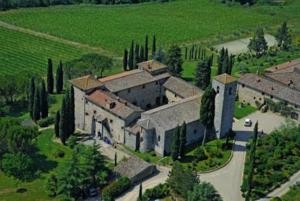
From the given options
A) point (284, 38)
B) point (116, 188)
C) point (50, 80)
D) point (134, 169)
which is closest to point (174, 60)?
point (50, 80)

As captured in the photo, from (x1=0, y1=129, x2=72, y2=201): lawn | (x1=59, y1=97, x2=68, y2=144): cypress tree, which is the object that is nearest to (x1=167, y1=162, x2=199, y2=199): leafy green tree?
(x1=0, y1=129, x2=72, y2=201): lawn

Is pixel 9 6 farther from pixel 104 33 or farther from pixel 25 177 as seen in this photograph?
pixel 25 177

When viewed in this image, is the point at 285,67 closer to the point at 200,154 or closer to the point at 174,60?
the point at 174,60

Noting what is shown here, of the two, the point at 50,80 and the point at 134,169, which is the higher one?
the point at 50,80

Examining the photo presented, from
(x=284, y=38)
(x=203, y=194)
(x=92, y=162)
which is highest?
(x=284, y=38)

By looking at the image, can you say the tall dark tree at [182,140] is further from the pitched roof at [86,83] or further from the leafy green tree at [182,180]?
the pitched roof at [86,83]

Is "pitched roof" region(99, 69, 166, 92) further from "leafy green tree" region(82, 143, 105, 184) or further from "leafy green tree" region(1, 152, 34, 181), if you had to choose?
"leafy green tree" region(1, 152, 34, 181)
